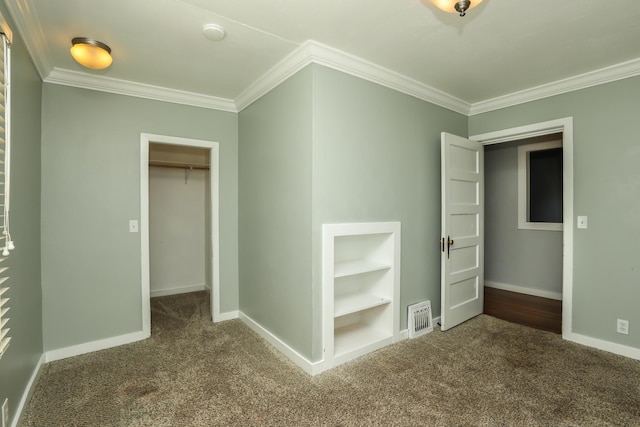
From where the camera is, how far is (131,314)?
3.03m

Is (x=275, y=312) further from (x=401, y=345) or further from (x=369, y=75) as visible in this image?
(x=369, y=75)

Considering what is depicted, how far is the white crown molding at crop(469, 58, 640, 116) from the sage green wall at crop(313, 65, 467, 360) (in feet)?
1.06

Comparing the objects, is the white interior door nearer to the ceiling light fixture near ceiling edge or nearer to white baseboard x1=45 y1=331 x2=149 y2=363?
the ceiling light fixture near ceiling edge

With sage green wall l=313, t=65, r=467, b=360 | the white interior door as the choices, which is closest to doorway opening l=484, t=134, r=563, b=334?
the white interior door

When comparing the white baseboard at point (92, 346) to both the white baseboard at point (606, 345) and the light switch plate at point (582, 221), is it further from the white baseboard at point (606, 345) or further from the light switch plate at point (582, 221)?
the light switch plate at point (582, 221)

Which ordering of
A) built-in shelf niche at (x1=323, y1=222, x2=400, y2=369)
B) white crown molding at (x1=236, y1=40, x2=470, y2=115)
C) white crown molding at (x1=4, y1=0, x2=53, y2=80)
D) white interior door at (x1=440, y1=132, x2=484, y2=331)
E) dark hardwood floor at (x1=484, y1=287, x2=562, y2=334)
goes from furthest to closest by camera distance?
dark hardwood floor at (x1=484, y1=287, x2=562, y2=334) < white interior door at (x1=440, y1=132, x2=484, y2=331) < built-in shelf niche at (x1=323, y1=222, x2=400, y2=369) < white crown molding at (x1=236, y1=40, x2=470, y2=115) < white crown molding at (x1=4, y1=0, x2=53, y2=80)

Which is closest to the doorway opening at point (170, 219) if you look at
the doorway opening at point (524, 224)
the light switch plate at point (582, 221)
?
the light switch plate at point (582, 221)

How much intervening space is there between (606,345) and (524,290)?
6.48 feet

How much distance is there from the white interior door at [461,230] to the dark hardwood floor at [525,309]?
0.38 m

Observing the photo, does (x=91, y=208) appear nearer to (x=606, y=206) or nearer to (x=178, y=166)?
(x=178, y=166)

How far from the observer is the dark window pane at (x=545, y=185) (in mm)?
4508

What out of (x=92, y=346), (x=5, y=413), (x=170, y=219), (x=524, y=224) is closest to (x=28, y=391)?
(x=5, y=413)

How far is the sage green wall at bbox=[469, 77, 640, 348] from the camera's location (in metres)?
2.65

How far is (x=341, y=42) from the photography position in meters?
2.32
